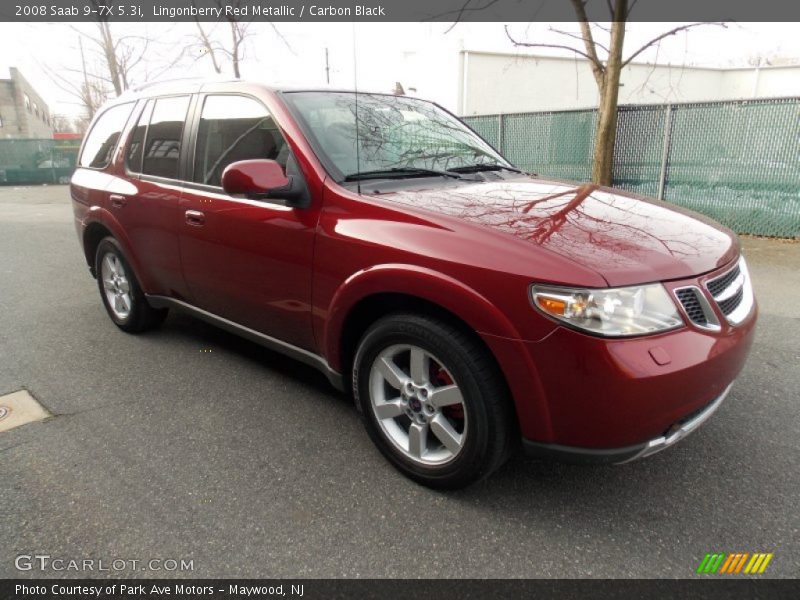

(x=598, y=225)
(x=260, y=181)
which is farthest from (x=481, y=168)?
(x=260, y=181)

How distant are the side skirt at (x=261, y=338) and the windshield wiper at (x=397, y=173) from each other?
95cm

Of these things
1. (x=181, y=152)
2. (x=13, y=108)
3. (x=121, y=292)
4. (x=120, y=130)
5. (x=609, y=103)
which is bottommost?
(x=121, y=292)

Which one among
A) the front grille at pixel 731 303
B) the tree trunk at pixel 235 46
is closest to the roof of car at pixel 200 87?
the front grille at pixel 731 303

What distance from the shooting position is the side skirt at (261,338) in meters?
2.87

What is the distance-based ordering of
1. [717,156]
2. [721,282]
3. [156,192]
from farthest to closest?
[717,156] → [156,192] → [721,282]

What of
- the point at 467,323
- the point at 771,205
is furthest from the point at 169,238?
the point at 771,205

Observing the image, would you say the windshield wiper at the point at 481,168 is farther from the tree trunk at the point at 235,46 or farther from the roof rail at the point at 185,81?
the tree trunk at the point at 235,46

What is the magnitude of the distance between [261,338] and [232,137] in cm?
119

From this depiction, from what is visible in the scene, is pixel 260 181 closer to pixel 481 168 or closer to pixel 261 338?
pixel 261 338

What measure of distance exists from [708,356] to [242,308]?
239 cm

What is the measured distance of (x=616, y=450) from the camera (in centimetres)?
202

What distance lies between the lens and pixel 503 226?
2217mm

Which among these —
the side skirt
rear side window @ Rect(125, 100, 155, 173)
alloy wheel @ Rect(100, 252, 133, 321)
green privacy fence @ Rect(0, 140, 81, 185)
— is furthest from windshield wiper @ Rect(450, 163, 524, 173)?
green privacy fence @ Rect(0, 140, 81, 185)

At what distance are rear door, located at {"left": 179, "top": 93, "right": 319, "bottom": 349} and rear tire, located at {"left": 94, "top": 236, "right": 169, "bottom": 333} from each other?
0.94 metres
